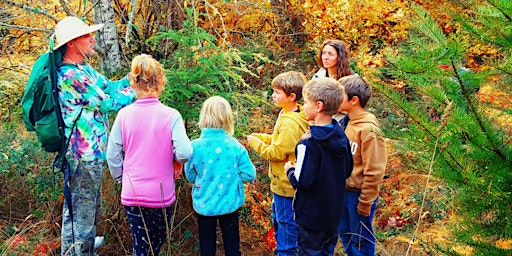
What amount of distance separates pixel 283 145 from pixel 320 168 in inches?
23.5

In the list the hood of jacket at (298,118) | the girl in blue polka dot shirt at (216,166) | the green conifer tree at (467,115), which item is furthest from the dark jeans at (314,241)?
the green conifer tree at (467,115)

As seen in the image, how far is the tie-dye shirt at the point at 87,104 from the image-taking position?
3.27m

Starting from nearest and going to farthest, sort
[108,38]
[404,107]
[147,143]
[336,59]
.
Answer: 1. [404,107]
2. [147,143]
3. [336,59]
4. [108,38]

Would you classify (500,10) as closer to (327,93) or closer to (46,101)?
(327,93)

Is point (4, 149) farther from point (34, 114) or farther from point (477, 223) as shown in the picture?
point (477, 223)

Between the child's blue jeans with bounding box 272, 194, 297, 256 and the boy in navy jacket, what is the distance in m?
0.56

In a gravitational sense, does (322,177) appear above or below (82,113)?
below

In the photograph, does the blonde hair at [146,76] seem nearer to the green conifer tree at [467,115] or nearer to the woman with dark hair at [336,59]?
the woman with dark hair at [336,59]

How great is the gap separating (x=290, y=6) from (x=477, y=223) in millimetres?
9473

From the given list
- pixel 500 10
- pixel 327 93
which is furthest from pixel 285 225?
pixel 500 10

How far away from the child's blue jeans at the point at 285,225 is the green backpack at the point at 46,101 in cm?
169

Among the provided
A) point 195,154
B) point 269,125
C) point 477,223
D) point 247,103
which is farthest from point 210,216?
point 269,125

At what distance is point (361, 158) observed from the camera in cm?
339

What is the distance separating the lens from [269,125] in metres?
6.72
